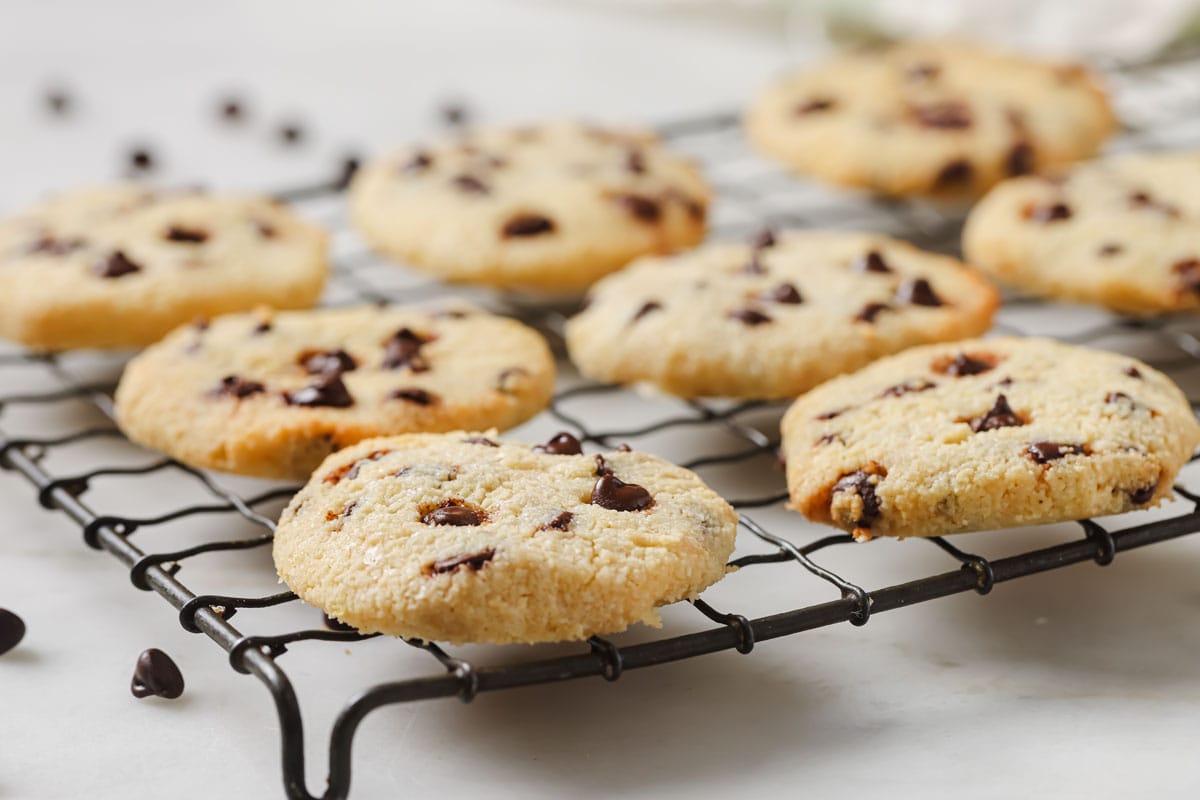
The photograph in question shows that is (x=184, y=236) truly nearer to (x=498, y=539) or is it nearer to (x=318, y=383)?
(x=318, y=383)

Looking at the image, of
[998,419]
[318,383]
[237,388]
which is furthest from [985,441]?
[237,388]

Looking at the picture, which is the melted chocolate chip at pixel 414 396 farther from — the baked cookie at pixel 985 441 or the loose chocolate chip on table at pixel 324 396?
the baked cookie at pixel 985 441

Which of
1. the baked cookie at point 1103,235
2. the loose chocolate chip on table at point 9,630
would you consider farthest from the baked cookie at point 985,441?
the loose chocolate chip on table at point 9,630

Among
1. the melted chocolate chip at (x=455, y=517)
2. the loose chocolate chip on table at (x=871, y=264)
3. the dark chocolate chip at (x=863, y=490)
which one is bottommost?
the dark chocolate chip at (x=863, y=490)

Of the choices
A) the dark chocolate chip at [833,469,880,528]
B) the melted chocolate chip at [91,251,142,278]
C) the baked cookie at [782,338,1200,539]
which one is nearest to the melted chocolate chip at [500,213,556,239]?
the melted chocolate chip at [91,251,142,278]

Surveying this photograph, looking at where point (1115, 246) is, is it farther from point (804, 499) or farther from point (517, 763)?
point (517, 763)

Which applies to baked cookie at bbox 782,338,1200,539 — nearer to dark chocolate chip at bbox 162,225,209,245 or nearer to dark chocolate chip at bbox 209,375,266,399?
dark chocolate chip at bbox 209,375,266,399

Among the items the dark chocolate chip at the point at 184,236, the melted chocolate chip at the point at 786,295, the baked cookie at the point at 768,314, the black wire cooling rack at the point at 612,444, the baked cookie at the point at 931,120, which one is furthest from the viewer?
the baked cookie at the point at 931,120
